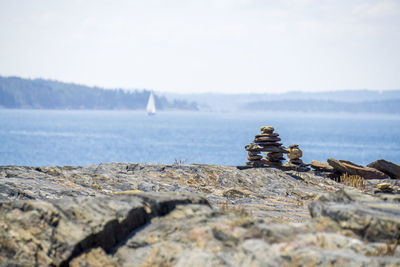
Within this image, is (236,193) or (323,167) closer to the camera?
(236,193)

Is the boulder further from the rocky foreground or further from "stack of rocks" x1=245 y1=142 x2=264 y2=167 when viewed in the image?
the rocky foreground

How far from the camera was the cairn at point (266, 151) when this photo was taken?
18.7 m

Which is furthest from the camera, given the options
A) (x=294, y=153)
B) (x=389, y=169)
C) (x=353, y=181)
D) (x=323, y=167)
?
(x=389, y=169)

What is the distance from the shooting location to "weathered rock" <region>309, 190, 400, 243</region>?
6.46 meters

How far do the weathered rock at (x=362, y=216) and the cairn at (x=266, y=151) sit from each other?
36.9 feet

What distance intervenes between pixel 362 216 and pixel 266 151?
12.1m

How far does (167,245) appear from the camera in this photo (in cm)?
647

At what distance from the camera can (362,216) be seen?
260 inches

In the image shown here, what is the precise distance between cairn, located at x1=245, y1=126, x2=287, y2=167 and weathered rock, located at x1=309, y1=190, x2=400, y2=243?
11.3m

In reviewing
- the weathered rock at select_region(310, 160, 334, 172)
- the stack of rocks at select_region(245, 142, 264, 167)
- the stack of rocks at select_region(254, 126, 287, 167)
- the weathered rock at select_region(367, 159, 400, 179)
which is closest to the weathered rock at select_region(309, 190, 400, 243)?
the weathered rock at select_region(310, 160, 334, 172)

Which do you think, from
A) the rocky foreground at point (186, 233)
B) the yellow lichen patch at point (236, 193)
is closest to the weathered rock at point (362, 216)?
the rocky foreground at point (186, 233)

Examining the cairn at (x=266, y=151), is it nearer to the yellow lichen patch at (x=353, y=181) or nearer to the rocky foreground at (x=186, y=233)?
the yellow lichen patch at (x=353, y=181)

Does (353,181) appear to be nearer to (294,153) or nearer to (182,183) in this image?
(294,153)

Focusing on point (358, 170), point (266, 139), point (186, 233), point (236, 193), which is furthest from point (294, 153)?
point (186, 233)
